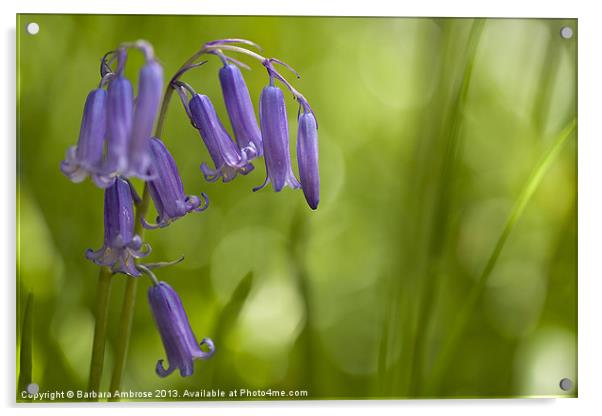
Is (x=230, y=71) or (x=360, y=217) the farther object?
(x=360, y=217)

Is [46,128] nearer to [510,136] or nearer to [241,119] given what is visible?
[241,119]

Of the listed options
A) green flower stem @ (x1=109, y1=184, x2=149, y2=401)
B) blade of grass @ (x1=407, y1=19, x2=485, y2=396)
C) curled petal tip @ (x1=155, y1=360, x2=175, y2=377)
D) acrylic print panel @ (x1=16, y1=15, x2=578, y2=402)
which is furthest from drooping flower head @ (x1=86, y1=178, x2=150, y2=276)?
blade of grass @ (x1=407, y1=19, x2=485, y2=396)

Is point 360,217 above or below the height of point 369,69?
below

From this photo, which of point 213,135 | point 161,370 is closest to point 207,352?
point 161,370

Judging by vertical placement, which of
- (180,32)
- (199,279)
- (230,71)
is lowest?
(199,279)

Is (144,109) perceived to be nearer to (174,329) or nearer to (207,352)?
(174,329)

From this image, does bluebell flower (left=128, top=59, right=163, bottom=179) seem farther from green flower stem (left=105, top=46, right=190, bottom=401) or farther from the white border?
the white border
